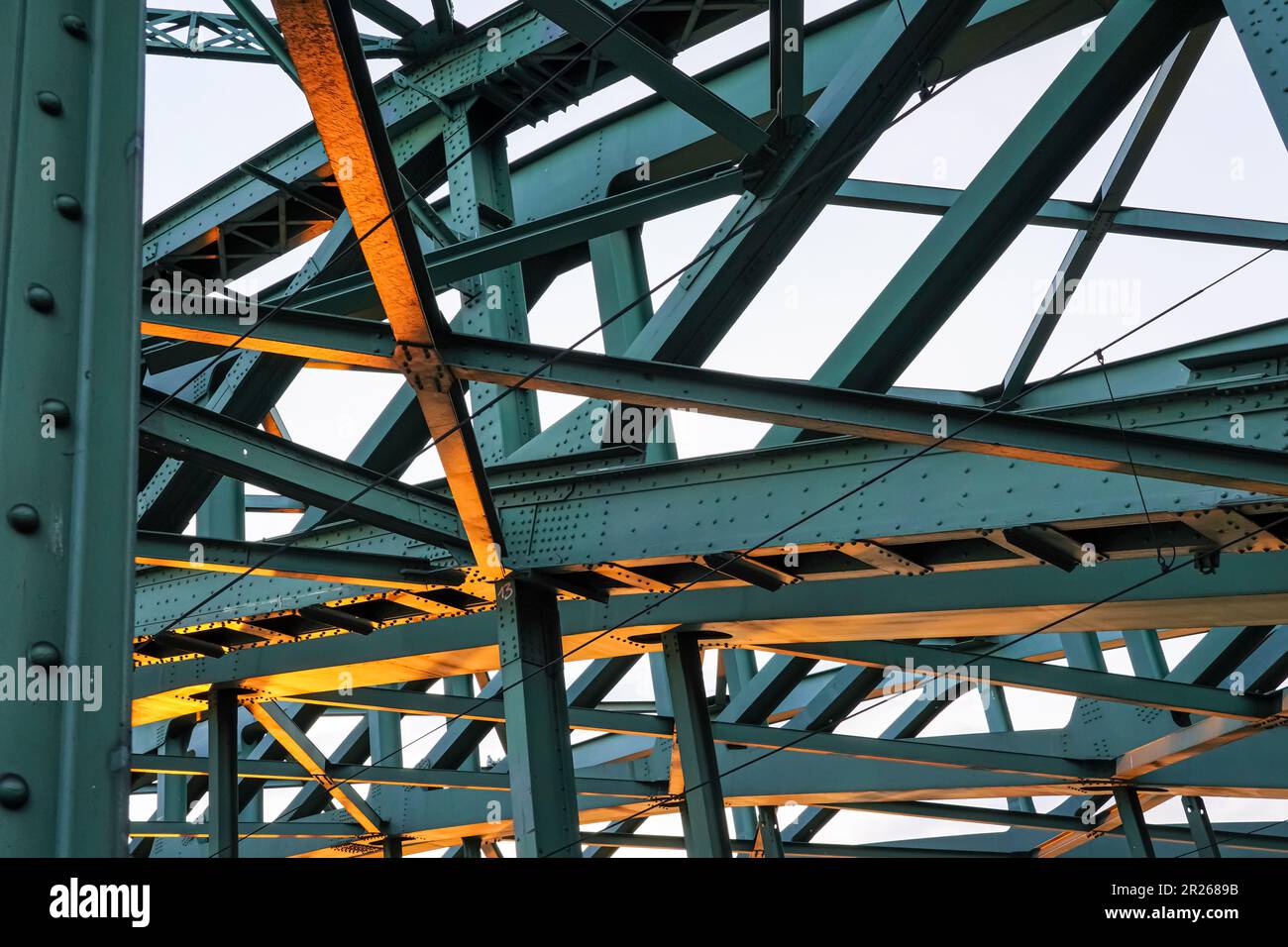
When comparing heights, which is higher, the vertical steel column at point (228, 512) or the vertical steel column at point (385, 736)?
the vertical steel column at point (228, 512)

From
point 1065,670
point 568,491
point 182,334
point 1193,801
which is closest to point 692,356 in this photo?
point 568,491

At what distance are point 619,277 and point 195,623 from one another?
4589 millimetres

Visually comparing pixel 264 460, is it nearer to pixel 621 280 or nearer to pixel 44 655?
pixel 621 280

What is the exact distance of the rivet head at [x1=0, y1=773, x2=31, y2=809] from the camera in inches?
114

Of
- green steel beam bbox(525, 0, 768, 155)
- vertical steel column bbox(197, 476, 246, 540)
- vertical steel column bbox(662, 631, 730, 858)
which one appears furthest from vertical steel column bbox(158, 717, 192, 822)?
green steel beam bbox(525, 0, 768, 155)

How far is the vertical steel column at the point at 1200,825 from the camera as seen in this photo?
17.4m

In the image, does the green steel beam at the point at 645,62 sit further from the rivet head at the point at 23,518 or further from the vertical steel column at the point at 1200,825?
the vertical steel column at the point at 1200,825

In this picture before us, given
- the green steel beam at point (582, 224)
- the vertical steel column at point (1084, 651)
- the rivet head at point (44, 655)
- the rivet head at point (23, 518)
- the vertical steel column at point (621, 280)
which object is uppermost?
the vertical steel column at point (621, 280)

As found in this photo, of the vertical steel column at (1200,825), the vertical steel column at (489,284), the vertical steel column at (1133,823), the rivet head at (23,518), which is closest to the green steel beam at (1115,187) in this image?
the vertical steel column at (489,284)

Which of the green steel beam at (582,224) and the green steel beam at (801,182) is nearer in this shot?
the green steel beam at (801,182)

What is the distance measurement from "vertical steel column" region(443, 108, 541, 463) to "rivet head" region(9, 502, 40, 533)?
20.1 ft

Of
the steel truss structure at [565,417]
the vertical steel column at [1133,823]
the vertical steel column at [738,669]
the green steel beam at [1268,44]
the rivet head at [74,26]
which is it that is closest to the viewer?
the steel truss structure at [565,417]

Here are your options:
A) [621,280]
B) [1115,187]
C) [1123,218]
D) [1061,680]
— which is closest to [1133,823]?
[1061,680]

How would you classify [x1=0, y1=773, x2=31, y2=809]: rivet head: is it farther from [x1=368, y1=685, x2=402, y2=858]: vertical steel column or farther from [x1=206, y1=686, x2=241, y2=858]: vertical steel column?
[x1=368, y1=685, x2=402, y2=858]: vertical steel column
